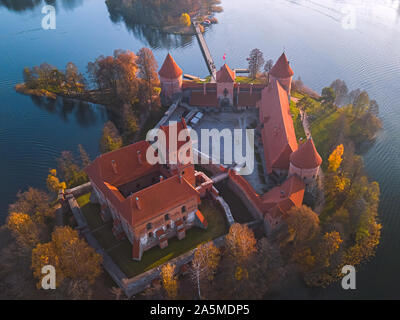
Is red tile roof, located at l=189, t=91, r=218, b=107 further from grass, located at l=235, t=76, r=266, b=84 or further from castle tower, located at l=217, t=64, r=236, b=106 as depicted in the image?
grass, located at l=235, t=76, r=266, b=84

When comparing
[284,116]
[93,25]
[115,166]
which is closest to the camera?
[115,166]

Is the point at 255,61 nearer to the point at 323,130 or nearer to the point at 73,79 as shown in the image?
the point at 323,130

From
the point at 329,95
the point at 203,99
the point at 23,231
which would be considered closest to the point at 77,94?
the point at 203,99

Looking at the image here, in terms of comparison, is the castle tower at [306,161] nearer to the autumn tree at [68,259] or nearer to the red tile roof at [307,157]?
the red tile roof at [307,157]

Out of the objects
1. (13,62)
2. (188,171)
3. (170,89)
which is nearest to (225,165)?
(188,171)
